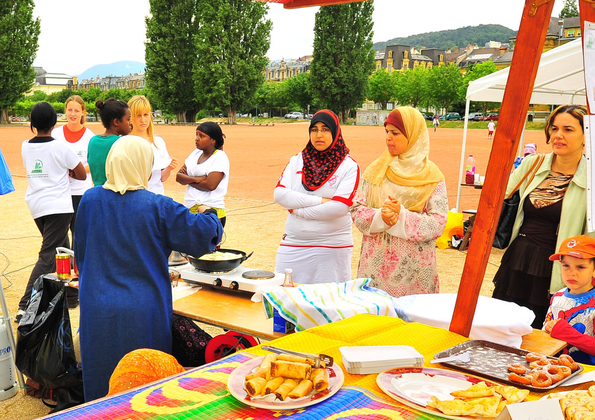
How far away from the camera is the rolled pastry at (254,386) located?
1434 millimetres

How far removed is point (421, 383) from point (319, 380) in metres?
0.32

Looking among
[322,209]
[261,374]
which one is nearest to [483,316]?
[261,374]

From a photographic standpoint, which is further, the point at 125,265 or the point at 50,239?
the point at 50,239

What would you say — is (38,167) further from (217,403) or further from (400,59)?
(400,59)

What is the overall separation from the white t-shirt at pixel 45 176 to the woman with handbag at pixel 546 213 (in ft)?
12.8

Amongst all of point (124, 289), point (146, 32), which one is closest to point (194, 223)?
point (124, 289)

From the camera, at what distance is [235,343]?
2809 mm

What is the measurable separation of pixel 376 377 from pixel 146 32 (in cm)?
5558

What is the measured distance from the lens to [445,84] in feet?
217

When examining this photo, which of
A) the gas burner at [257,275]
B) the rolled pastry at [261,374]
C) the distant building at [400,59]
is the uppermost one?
the distant building at [400,59]

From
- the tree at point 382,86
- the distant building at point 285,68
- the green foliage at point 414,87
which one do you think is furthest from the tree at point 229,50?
the distant building at point 285,68

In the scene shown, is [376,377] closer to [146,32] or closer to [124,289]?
[124,289]

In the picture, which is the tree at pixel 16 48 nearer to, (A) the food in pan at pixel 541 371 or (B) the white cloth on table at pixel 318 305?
(B) the white cloth on table at pixel 318 305

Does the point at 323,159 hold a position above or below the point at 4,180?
above
